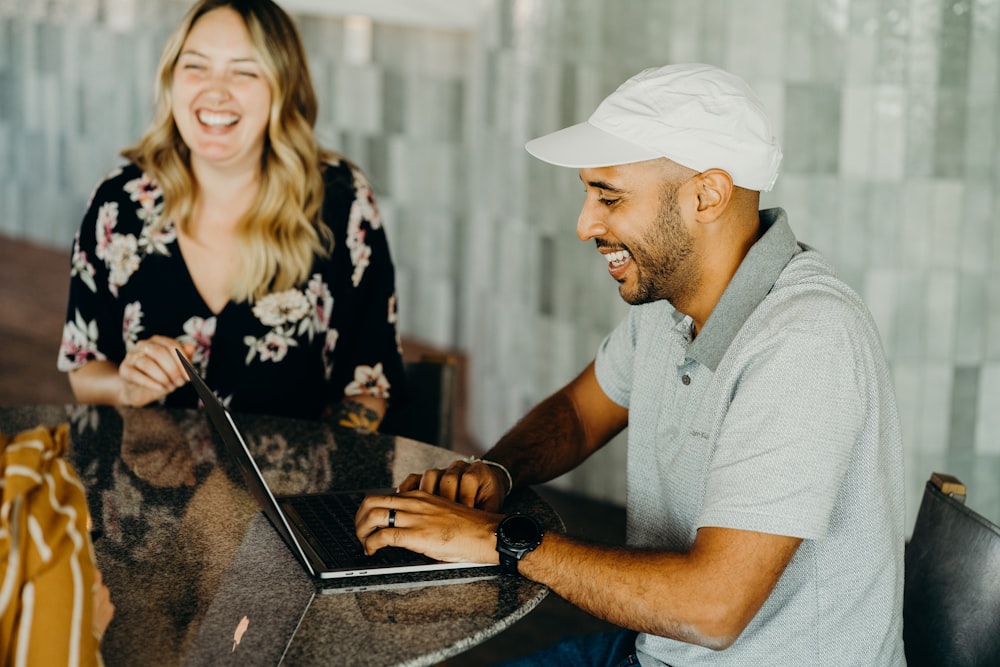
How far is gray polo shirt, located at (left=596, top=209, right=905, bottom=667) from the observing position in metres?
1.41

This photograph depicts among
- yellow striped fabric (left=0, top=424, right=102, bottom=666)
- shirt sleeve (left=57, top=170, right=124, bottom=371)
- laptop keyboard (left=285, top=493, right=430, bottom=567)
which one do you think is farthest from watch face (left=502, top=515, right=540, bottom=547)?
shirt sleeve (left=57, top=170, right=124, bottom=371)

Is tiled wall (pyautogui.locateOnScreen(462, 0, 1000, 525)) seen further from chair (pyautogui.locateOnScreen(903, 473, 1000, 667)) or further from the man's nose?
the man's nose

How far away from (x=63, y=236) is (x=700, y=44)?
20.2 ft

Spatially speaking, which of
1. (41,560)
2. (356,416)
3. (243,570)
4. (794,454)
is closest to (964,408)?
(356,416)

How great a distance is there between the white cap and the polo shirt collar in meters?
0.08

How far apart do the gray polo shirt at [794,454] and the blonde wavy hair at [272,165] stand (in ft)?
3.42

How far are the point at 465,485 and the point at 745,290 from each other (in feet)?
1.56

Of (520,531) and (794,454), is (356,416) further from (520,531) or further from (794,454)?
(794,454)

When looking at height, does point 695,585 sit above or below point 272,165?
below

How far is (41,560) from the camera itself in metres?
1.00

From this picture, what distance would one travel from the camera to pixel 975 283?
11.2 ft

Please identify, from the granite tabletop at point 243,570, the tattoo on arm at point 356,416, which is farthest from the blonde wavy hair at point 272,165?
the granite tabletop at point 243,570

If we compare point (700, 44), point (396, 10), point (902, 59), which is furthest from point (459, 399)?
point (902, 59)

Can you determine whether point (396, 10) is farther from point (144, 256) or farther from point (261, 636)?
point (261, 636)
